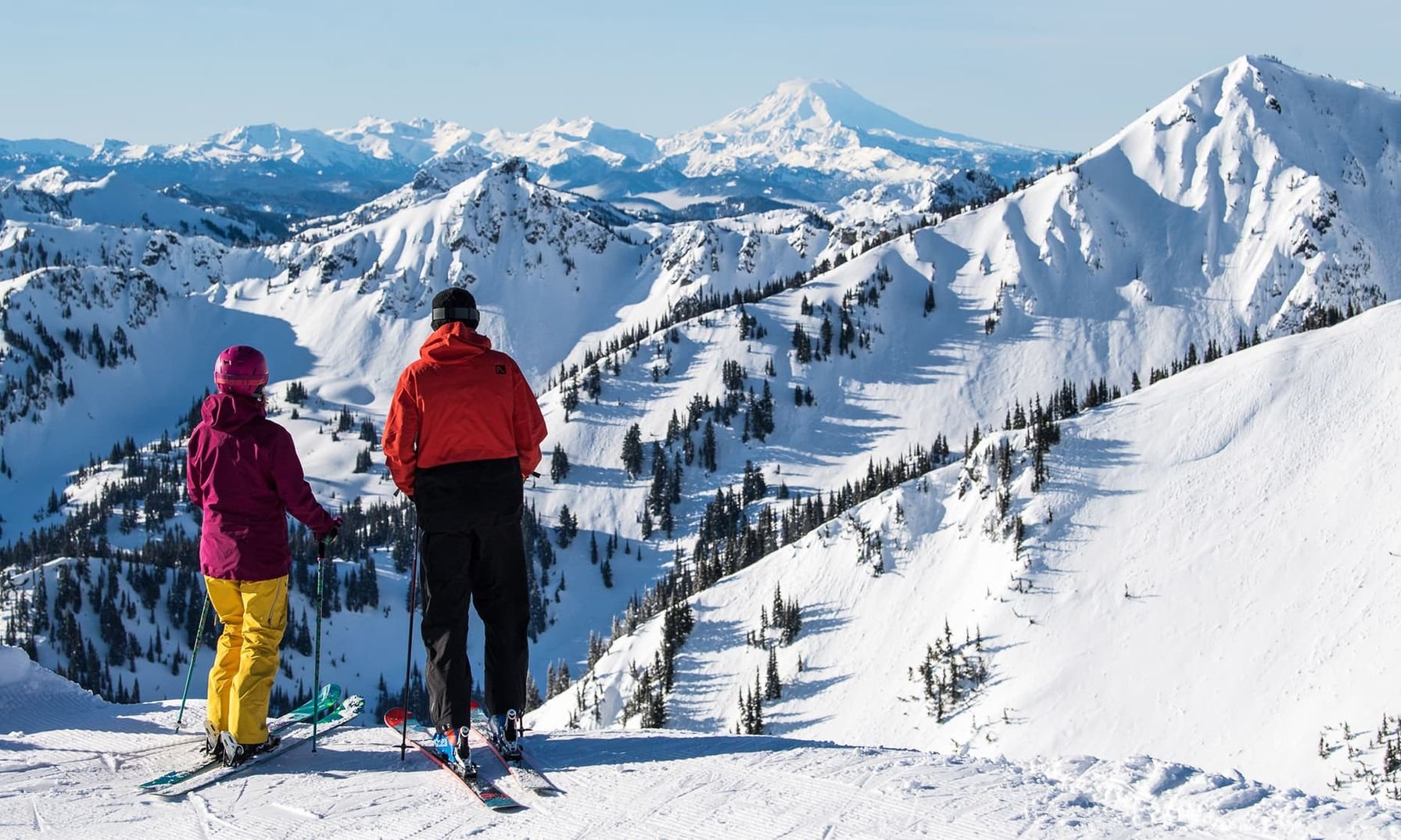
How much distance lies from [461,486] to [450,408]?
2.93 feet

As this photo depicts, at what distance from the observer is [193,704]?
654 inches

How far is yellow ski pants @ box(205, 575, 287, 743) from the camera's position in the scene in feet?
40.2

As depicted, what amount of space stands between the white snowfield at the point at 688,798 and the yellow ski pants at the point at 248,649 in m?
0.65

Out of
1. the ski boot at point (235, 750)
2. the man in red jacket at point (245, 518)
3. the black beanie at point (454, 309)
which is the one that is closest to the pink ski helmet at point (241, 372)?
the man in red jacket at point (245, 518)

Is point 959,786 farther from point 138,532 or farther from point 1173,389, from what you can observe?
point 138,532

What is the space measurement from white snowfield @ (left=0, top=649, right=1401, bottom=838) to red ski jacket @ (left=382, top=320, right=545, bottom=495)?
11.6 ft

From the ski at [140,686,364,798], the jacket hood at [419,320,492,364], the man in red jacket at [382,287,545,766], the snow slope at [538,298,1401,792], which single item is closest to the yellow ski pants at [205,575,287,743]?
the ski at [140,686,364,798]

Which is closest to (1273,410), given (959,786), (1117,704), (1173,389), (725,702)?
(1173,389)

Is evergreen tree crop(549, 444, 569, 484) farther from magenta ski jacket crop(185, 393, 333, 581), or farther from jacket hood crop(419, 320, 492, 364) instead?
jacket hood crop(419, 320, 492, 364)

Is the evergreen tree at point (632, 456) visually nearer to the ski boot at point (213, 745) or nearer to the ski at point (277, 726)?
the ski at point (277, 726)

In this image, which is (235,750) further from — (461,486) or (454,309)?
(454,309)

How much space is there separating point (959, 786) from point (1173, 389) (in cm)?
8959

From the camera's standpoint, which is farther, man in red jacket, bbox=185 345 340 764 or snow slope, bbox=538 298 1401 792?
snow slope, bbox=538 298 1401 792

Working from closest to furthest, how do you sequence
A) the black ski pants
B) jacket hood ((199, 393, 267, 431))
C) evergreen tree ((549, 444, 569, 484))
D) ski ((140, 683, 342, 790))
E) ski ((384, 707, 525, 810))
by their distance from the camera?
ski ((384, 707, 525, 810)) → the black ski pants → ski ((140, 683, 342, 790)) → jacket hood ((199, 393, 267, 431)) → evergreen tree ((549, 444, 569, 484))
